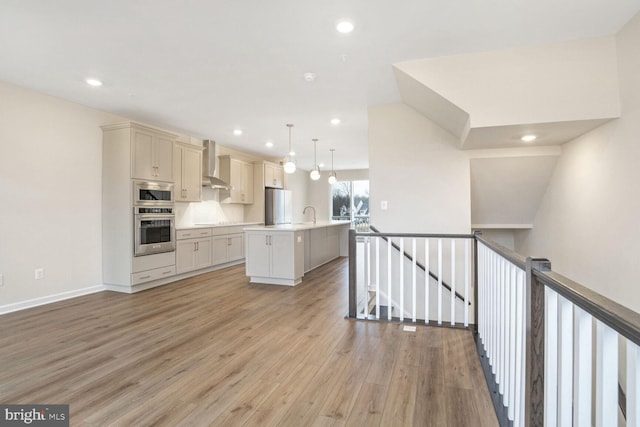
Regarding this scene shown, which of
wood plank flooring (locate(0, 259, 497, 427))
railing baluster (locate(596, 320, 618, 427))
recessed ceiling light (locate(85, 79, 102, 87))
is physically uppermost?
recessed ceiling light (locate(85, 79, 102, 87))

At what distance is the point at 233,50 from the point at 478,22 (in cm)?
214

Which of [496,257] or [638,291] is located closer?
[496,257]

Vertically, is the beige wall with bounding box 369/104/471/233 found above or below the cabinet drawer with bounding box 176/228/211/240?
above

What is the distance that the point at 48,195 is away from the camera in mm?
4059

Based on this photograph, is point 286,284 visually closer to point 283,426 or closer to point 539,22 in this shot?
point 283,426

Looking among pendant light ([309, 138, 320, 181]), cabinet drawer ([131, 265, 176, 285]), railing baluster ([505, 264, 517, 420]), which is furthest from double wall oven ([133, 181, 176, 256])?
railing baluster ([505, 264, 517, 420])

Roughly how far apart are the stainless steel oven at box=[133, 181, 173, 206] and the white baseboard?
4.53ft

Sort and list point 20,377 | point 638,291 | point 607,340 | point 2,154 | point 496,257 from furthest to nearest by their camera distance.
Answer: point 2,154, point 638,291, point 20,377, point 496,257, point 607,340

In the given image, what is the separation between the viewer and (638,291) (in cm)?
244

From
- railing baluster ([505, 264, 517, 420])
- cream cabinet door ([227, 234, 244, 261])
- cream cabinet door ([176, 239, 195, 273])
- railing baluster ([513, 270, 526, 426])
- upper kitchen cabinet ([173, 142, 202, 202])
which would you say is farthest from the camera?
cream cabinet door ([227, 234, 244, 261])

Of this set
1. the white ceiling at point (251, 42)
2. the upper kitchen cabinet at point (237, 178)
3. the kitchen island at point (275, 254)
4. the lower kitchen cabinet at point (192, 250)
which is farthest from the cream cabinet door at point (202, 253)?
the white ceiling at point (251, 42)

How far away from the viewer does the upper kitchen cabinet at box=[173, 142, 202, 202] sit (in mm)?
5449

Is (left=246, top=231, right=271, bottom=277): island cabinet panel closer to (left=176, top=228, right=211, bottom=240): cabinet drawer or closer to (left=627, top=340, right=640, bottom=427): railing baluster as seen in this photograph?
(left=176, top=228, right=211, bottom=240): cabinet drawer

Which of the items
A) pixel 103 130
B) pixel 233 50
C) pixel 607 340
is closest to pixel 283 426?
pixel 607 340
